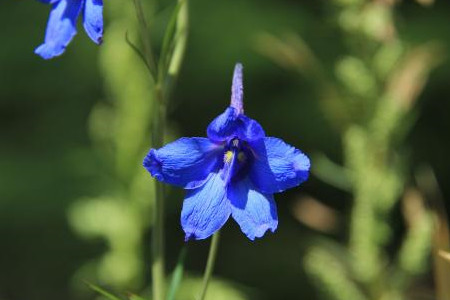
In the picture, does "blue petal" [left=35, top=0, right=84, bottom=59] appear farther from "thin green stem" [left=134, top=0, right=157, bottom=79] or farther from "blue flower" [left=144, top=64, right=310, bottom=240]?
"blue flower" [left=144, top=64, right=310, bottom=240]

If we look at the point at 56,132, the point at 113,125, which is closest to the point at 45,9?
the point at 56,132

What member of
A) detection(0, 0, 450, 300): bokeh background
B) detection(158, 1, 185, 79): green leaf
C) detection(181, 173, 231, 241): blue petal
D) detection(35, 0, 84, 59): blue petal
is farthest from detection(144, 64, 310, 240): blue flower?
detection(0, 0, 450, 300): bokeh background

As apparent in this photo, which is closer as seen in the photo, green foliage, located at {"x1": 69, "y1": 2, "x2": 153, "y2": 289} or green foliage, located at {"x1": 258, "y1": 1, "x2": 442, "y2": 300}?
green foliage, located at {"x1": 258, "y1": 1, "x2": 442, "y2": 300}

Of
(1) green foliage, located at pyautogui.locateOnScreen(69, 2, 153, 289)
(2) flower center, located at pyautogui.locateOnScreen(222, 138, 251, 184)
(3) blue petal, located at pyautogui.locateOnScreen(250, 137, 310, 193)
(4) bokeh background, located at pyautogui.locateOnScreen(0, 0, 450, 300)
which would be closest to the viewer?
(3) blue petal, located at pyautogui.locateOnScreen(250, 137, 310, 193)

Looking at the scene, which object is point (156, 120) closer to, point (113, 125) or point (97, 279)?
point (113, 125)

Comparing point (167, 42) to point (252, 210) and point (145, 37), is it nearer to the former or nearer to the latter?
point (145, 37)

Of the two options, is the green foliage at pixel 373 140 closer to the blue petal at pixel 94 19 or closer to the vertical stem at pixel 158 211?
the vertical stem at pixel 158 211

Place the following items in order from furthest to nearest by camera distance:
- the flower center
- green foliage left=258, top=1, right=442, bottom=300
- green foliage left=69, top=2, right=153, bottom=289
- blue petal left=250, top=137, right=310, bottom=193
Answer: green foliage left=69, top=2, right=153, bottom=289
green foliage left=258, top=1, right=442, bottom=300
the flower center
blue petal left=250, top=137, right=310, bottom=193
